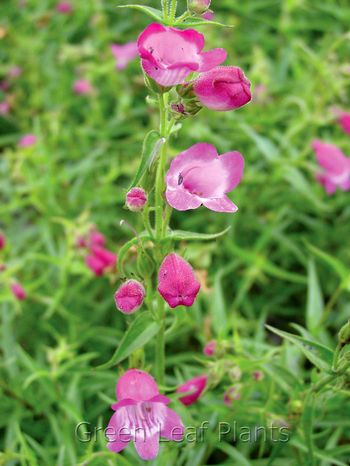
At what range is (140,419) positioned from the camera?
4.09 feet

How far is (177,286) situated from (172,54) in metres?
0.45

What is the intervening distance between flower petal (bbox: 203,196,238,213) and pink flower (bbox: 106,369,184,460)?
1.31 ft

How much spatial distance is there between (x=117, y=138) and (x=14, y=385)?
5.27ft

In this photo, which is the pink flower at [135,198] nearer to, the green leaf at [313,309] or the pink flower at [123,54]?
the green leaf at [313,309]

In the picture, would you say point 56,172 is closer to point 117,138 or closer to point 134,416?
point 117,138

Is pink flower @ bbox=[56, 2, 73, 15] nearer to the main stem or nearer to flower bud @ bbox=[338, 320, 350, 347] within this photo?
the main stem

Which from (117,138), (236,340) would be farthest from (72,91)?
(236,340)

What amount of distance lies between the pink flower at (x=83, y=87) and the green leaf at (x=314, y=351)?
6.78 ft

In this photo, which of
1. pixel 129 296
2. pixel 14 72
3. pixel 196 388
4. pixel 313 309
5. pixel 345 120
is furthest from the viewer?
pixel 14 72

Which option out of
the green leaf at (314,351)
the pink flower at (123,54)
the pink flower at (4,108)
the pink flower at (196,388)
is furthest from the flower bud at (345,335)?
the pink flower at (4,108)

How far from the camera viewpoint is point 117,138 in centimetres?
304

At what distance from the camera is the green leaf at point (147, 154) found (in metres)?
1.11

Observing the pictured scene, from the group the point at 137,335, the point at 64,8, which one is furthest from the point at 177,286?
the point at 64,8

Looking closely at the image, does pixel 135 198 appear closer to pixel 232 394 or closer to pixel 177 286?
pixel 177 286
